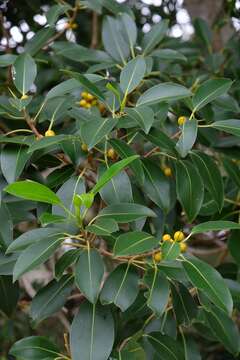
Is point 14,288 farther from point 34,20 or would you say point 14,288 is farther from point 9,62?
point 34,20

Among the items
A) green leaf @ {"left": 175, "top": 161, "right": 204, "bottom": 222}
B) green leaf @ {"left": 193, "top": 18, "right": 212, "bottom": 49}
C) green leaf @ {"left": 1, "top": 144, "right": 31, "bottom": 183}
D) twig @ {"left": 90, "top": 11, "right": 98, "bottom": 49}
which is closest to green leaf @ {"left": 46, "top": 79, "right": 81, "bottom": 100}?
green leaf @ {"left": 1, "top": 144, "right": 31, "bottom": 183}

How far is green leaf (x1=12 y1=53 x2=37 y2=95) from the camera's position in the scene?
1146 millimetres

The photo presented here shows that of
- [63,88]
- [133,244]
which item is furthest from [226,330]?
[63,88]

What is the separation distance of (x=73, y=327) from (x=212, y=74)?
40.7 inches

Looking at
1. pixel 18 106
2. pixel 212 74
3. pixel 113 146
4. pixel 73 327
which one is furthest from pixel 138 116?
pixel 212 74

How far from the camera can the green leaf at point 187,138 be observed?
972 millimetres

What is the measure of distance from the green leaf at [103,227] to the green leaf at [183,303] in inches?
9.5

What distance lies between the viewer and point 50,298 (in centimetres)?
102

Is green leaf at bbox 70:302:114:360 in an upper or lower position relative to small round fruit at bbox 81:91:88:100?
lower

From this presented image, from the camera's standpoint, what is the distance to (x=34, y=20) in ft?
6.05

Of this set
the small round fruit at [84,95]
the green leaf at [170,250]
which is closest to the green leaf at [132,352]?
the green leaf at [170,250]

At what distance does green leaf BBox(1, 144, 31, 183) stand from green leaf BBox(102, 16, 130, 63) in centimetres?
49

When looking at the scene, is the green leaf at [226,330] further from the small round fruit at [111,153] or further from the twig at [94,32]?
the twig at [94,32]

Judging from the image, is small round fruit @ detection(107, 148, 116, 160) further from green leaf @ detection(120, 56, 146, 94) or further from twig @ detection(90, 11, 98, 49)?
twig @ detection(90, 11, 98, 49)
